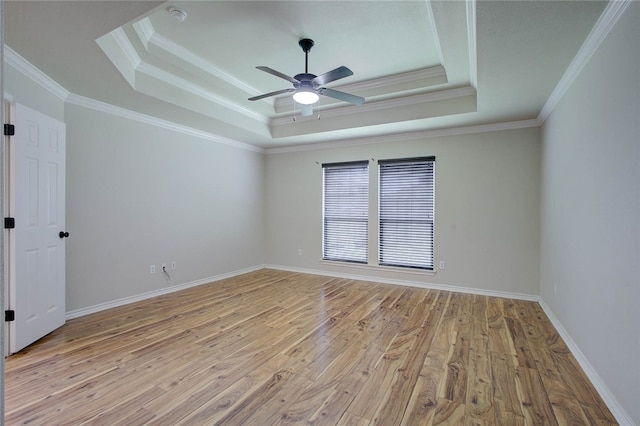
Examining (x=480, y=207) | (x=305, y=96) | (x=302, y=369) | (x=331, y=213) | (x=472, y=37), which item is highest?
(x=472, y=37)

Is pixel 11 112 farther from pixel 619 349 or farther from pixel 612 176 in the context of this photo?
pixel 619 349

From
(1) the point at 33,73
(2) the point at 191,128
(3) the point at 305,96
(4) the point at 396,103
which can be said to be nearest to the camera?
(1) the point at 33,73

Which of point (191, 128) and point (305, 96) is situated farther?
point (191, 128)

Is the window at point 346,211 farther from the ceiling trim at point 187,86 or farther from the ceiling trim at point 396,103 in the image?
the ceiling trim at point 187,86

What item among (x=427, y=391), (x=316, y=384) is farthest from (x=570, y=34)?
(x=316, y=384)

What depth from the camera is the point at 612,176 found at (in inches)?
86.2

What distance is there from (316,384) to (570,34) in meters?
3.24

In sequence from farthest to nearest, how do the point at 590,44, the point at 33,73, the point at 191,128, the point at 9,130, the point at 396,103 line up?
1. the point at 191,128
2. the point at 396,103
3. the point at 33,73
4. the point at 9,130
5. the point at 590,44

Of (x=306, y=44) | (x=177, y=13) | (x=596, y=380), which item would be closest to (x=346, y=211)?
(x=306, y=44)

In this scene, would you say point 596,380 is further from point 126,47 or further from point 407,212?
point 126,47

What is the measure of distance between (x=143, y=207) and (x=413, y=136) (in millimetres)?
4261

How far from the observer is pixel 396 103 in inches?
185

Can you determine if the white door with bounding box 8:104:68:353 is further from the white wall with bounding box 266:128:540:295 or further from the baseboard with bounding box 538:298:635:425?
the baseboard with bounding box 538:298:635:425

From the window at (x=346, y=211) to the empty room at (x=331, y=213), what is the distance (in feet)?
0.13
